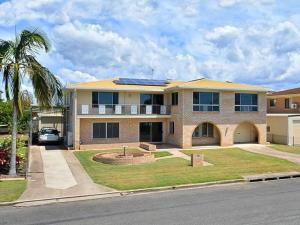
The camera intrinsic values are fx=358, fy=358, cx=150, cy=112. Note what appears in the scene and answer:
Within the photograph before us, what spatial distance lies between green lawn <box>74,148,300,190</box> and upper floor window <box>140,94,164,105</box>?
8224mm

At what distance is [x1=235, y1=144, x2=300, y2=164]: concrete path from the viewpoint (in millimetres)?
25938

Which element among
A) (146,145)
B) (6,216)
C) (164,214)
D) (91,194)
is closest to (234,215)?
(164,214)

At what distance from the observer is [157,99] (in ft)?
112

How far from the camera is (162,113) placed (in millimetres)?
33250

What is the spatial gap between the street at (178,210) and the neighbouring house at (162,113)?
52.4ft

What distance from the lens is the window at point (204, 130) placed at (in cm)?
3322

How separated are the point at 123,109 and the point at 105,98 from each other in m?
1.88

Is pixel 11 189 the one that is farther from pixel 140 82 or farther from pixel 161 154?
pixel 140 82

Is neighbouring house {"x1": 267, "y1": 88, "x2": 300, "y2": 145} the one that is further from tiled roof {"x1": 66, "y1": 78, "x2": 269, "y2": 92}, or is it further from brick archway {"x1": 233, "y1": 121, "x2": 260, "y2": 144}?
tiled roof {"x1": 66, "y1": 78, "x2": 269, "y2": 92}

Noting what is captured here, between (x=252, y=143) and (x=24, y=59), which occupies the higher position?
(x=24, y=59)

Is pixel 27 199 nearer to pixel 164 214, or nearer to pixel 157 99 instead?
pixel 164 214

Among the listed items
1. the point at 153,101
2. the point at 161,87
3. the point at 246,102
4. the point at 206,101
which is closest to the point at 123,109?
the point at 153,101

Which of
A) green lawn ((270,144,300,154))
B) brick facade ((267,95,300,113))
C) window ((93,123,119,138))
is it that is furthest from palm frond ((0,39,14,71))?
brick facade ((267,95,300,113))

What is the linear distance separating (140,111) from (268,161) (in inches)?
490
